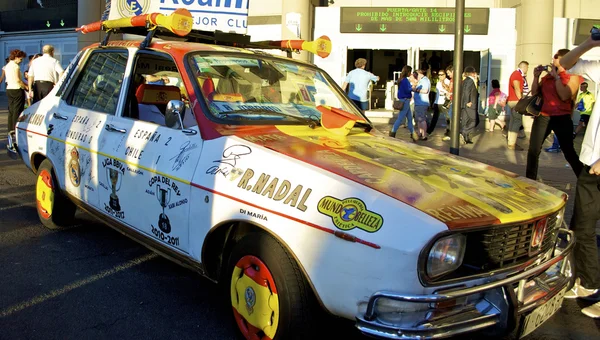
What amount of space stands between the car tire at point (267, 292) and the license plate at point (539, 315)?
3.52 feet

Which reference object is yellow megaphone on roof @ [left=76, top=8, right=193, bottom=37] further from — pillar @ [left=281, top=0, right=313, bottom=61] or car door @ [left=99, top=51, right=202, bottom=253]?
pillar @ [left=281, top=0, right=313, bottom=61]

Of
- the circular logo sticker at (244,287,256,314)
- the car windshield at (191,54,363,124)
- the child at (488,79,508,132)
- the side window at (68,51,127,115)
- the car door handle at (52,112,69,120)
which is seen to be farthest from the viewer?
the child at (488,79,508,132)

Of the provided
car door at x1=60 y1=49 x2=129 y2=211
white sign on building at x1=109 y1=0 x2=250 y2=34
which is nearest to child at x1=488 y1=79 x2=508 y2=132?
white sign on building at x1=109 y1=0 x2=250 y2=34

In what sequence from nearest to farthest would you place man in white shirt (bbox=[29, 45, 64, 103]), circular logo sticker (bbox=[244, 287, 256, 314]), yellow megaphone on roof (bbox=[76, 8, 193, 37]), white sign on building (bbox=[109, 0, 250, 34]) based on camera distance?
circular logo sticker (bbox=[244, 287, 256, 314]) → yellow megaphone on roof (bbox=[76, 8, 193, 37]) → white sign on building (bbox=[109, 0, 250, 34]) → man in white shirt (bbox=[29, 45, 64, 103])

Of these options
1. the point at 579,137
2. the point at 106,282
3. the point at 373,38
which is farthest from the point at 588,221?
the point at 373,38

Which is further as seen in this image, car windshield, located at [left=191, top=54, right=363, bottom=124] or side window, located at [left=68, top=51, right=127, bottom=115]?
side window, located at [left=68, top=51, right=127, bottom=115]

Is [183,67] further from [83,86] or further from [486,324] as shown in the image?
[486,324]

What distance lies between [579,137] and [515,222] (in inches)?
534

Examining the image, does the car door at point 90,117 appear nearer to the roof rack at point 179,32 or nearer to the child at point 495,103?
the roof rack at point 179,32

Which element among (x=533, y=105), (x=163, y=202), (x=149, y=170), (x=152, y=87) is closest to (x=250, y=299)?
(x=163, y=202)

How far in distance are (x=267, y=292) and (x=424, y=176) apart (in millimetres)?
1071

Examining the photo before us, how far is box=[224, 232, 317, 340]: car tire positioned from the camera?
110 inches

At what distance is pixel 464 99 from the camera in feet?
38.9

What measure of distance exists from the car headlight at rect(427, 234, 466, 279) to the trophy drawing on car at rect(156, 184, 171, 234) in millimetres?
1785
